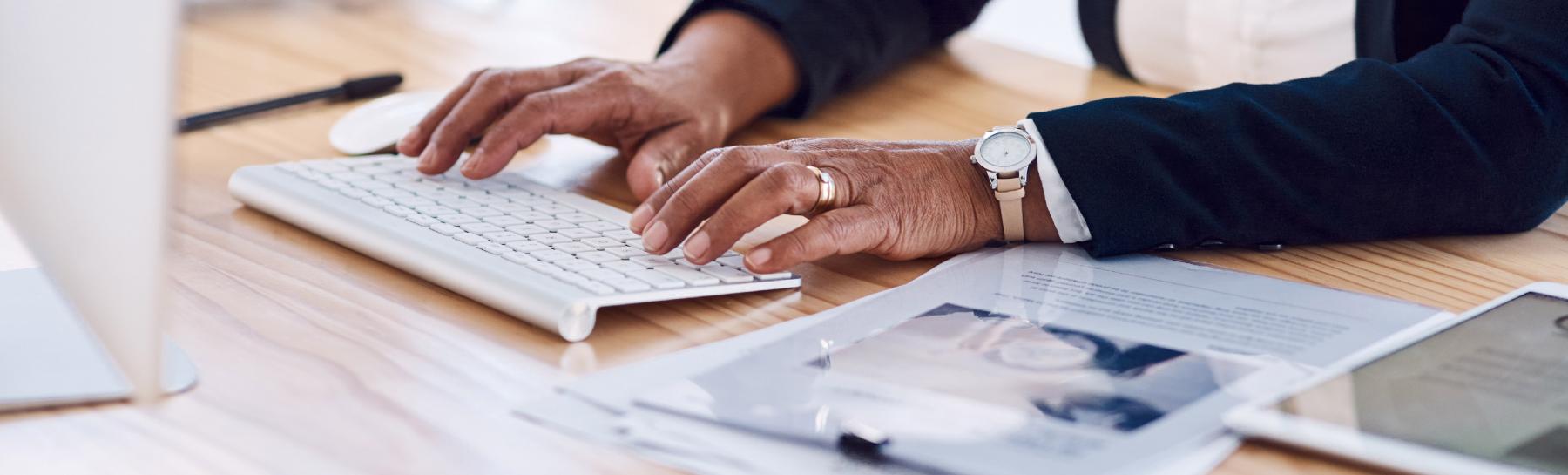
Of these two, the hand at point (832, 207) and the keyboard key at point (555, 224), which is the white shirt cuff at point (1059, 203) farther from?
the keyboard key at point (555, 224)

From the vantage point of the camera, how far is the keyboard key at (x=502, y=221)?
78cm

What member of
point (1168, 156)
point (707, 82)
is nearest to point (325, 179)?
point (707, 82)

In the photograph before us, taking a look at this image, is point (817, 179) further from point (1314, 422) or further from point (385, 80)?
point (385, 80)

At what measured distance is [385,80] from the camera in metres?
1.19

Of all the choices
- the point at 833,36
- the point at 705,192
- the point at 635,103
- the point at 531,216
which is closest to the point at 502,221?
the point at 531,216

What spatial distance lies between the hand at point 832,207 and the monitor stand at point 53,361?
26 centimetres

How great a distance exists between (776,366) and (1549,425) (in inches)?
12.3

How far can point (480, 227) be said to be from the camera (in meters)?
0.77

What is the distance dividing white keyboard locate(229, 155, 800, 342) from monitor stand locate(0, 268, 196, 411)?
0.48 ft

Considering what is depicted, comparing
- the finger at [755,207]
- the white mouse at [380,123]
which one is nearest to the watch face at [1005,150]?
the finger at [755,207]

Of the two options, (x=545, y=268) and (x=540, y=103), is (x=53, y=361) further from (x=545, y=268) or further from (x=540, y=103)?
(x=540, y=103)

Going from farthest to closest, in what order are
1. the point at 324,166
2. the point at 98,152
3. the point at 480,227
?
the point at 324,166, the point at 480,227, the point at 98,152

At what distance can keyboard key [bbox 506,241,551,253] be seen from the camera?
28.3 inches

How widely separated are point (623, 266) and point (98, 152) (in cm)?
34
